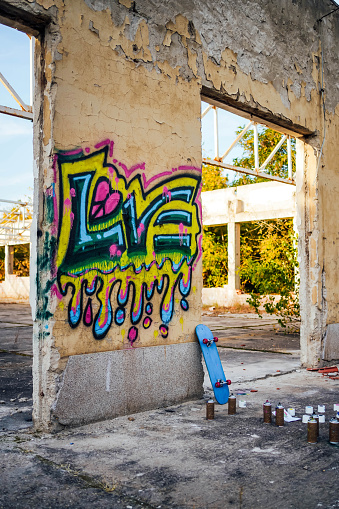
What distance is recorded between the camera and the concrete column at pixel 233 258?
1792 centimetres

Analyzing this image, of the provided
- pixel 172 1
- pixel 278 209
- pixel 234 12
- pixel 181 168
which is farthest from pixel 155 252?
pixel 278 209

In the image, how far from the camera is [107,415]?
4.18 m

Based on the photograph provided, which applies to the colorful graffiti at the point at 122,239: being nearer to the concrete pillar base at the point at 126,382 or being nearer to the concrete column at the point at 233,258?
the concrete pillar base at the point at 126,382

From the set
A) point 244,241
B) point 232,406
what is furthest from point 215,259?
point 232,406

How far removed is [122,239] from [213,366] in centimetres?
158

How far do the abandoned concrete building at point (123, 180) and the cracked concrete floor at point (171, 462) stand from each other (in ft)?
1.11

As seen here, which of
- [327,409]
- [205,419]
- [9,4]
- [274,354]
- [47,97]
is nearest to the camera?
[9,4]

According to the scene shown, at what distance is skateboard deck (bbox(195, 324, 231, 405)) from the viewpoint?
4.81 m

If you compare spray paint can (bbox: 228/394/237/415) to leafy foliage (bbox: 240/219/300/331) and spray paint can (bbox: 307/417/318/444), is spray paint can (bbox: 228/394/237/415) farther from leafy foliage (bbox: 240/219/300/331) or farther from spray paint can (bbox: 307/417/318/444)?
leafy foliage (bbox: 240/219/300/331)

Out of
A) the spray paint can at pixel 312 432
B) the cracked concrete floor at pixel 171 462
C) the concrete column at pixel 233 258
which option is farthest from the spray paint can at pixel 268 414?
the concrete column at pixel 233 258

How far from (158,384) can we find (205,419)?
0.58m

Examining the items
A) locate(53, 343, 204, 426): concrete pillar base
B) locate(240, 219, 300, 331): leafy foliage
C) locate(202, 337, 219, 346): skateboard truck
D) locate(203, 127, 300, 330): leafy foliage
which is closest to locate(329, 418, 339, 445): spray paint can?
locate(202, 337, 219, 346): skateboard truck

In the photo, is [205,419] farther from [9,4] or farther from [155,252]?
[9,4]

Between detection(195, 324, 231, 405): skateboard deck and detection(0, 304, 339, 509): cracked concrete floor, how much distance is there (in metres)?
0.15
